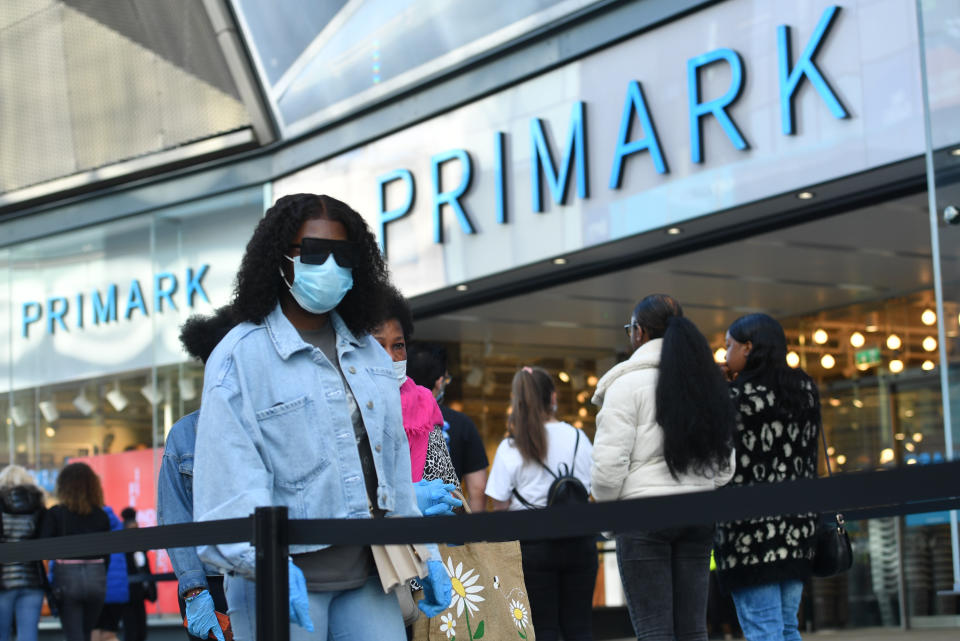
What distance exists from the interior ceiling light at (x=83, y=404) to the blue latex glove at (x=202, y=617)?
1312 cm

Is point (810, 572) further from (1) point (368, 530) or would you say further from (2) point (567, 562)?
(1) point (368, 530)

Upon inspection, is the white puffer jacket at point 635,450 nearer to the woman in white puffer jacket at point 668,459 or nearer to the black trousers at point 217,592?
the woman in white puffer jacket at point 668,459

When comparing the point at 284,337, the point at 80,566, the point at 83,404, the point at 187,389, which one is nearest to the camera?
the point at 284,337

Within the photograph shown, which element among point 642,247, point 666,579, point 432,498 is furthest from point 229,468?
point 642,247

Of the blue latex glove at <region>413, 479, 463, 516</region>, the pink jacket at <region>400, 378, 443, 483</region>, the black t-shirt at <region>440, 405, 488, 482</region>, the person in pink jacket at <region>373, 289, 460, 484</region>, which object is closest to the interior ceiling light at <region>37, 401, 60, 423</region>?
the black t-shirt at <region>440, 405, 488, 482</region>

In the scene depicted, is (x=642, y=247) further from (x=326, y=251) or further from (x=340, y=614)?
(x=340, y=614)

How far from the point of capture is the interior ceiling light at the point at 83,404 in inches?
641

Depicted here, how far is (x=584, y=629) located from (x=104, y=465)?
11.6 m

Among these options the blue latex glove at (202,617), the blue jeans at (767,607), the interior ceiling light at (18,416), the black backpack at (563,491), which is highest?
the interior ceiling light at (18,416)

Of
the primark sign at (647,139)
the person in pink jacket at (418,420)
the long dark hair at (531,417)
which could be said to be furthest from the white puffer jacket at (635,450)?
the primark sign at (647,139)

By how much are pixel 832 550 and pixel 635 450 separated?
87 cm

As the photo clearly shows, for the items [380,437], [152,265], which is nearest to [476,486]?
[380,437]

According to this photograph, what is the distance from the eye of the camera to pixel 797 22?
8578 millimetres

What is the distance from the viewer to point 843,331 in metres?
13.8
